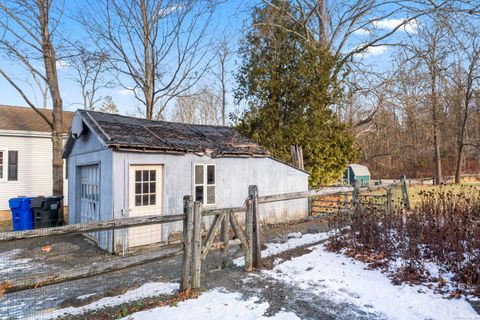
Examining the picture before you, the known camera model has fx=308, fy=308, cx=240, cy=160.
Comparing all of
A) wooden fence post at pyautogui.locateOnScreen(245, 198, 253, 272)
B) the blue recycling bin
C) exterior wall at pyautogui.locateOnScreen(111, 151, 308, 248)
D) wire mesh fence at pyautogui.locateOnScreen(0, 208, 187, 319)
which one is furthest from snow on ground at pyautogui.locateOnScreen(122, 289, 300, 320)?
the blue recycling bin

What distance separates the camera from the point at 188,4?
62.2 ft

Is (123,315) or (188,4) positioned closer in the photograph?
(123,315)

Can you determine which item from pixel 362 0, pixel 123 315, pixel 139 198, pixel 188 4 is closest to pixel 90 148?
pixel 139 198

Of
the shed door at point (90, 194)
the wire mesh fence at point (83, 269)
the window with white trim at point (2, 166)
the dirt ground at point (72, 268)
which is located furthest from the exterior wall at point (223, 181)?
the window with white trim at point (2, 166)

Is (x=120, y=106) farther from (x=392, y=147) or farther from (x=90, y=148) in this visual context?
(x=392, y=147)

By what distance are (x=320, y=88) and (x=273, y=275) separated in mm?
10928

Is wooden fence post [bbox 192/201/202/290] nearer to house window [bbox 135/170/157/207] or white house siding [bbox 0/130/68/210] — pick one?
house window [bbox 135/170/157/207]

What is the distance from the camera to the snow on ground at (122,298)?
13.5ft

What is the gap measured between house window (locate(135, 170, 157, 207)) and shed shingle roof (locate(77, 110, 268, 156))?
72cm

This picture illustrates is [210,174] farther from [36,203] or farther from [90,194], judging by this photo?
[36,203]

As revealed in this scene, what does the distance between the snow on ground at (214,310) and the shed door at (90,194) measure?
5.47 meters

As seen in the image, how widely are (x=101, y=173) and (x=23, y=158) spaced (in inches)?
389

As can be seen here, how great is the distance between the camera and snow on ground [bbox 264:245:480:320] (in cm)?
390

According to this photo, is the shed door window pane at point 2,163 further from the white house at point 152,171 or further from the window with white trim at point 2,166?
the white house at point 152,171
